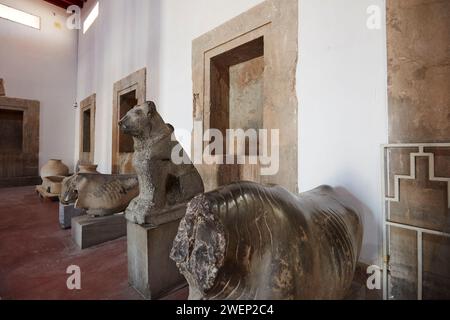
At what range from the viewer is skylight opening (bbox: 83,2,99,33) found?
6885mm

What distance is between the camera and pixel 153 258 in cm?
158

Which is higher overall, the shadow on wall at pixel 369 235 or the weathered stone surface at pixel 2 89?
the weathered stone surface at pixel 2 89

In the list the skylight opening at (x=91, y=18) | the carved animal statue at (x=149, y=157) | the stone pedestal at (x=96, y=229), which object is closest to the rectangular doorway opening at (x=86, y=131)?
the skylight opening at (x=91, y=18)

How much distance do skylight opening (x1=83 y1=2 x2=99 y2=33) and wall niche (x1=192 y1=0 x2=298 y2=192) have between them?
19.5 feet

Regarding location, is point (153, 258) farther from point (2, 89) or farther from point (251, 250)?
point (2, 89)

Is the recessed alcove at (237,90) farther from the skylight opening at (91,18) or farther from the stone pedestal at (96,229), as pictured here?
the skylight opening at (91,18)

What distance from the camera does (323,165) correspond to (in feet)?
6.01

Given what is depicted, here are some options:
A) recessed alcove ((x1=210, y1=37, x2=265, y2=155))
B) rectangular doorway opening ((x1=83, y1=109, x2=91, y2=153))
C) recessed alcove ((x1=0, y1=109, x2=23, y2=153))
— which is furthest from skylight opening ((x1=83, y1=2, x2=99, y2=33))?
recessed alcove ((x1=210, y1=37, x2=265, y2=155))

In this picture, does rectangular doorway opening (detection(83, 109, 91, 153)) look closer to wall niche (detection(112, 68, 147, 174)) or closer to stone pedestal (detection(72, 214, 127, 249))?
wall niche (detection(112, 68, 147, 174))

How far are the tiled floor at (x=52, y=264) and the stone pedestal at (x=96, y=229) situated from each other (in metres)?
0.08

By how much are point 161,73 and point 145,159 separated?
8.93 ft

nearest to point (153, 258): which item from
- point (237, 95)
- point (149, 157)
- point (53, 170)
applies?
point (149, 157)

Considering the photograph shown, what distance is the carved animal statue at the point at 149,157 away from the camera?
5.36ft

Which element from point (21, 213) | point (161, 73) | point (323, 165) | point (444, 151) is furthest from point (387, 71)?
point (21, 213)
